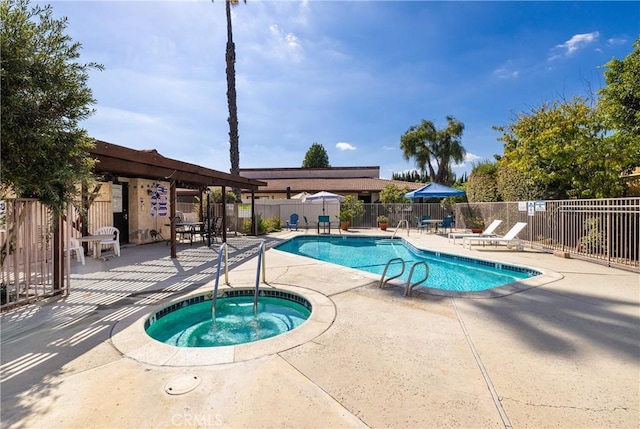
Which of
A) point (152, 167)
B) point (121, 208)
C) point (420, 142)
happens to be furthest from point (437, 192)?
point (420, 142)

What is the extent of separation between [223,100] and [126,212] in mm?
9291

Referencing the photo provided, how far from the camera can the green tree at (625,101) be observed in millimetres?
8031

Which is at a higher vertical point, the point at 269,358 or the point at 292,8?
the point at 292,8

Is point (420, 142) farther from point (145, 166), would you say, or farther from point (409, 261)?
point (145, 166)

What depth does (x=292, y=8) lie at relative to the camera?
9.34 meters

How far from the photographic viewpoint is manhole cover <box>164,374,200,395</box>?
2.34 m

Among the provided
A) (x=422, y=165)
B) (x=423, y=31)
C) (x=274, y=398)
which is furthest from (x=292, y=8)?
(x=422, y=165)

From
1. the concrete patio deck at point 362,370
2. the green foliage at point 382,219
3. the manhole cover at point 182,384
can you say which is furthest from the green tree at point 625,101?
the manhole cover at point 182,384

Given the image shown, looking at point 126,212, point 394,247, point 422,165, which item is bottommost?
point 394,247

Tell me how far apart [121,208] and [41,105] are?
27.9 feet

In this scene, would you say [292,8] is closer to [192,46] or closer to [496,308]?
[192,46]

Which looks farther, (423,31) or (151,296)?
(423,31)

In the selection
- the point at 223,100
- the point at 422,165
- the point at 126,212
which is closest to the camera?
the point at 126,212

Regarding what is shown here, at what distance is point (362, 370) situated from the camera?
8.85 ft
